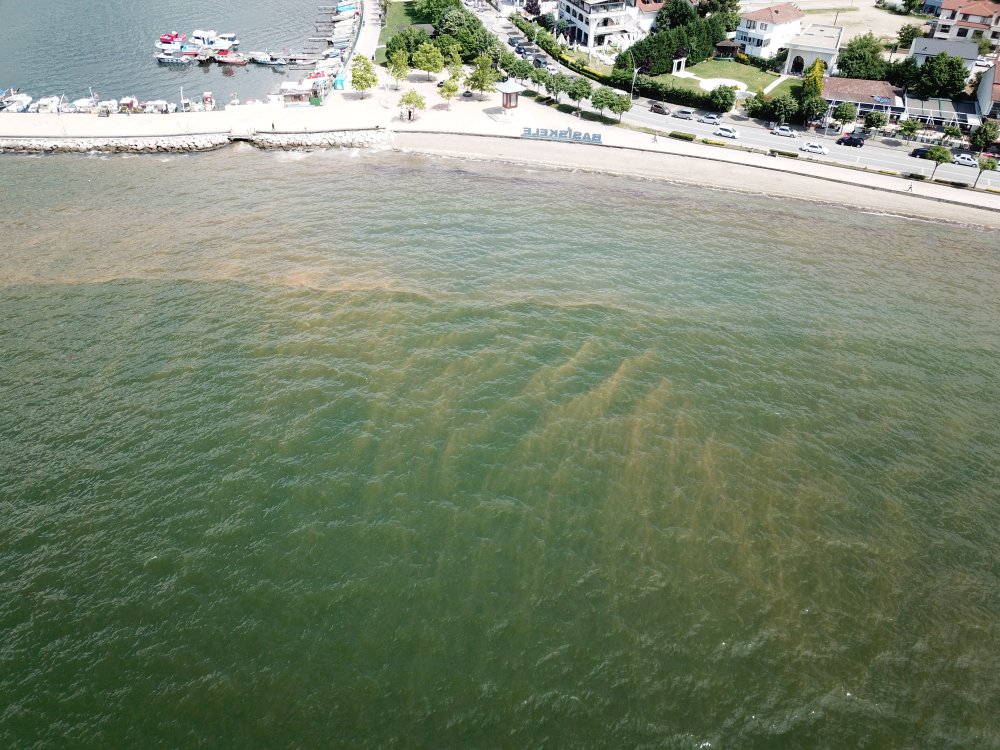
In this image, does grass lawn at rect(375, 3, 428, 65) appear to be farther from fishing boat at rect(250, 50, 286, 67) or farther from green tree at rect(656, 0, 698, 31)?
green tree at rect(656, 0, 698, 31)

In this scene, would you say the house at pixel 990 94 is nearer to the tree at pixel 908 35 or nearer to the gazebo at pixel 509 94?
the tree at pixel 908 35

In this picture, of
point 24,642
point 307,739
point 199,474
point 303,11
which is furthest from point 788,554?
point 303,11

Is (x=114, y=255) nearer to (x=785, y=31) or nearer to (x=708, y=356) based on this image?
(x=708, y=356)

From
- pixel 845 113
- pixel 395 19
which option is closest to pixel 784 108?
pixel 845 113

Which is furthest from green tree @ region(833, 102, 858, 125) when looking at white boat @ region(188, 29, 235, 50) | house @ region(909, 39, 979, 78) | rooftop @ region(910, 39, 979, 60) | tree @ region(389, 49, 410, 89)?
white boat @ region(188, 29, 235, 50)

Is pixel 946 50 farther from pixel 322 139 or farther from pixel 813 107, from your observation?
pixel 322 139

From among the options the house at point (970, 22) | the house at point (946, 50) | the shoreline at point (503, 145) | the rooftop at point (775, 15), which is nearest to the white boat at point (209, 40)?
the shoreline at point (503, 145)
